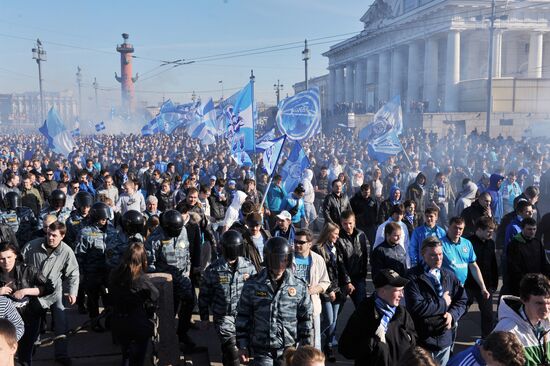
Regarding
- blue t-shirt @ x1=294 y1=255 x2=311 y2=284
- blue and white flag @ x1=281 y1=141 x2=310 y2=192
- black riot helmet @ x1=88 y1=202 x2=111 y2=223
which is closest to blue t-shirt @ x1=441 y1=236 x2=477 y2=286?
→ blue t-shirt @ x1=294 y1=255 x2=311 y2=284

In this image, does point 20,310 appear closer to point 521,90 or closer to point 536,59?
point 521,90

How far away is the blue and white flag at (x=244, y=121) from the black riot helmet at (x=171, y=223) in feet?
25.6

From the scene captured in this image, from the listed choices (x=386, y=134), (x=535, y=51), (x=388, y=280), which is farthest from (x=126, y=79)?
(x=388, y=280)

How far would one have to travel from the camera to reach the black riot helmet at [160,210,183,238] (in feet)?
18.8

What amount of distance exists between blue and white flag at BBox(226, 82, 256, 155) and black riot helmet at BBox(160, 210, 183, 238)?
25.6 feet

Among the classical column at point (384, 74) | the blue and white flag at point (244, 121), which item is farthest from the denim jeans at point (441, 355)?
the classical column at point (384, 74)

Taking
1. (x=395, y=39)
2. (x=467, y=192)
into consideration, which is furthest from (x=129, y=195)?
(x=395, y=39)

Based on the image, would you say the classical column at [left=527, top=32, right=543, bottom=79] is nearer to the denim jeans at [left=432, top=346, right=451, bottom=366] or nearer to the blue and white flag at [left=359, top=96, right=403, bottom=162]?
the blue and white flag at [left=359, top=96, right=403, bottom=162]

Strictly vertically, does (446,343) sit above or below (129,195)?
below

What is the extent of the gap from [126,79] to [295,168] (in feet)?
223

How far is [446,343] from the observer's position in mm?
4516

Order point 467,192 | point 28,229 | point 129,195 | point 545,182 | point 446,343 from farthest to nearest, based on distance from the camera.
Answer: point 545,182
point 467,192
point 129,195
point 28,229
point 446,343

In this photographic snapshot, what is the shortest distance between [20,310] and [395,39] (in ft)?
183

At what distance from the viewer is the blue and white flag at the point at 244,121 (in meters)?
13.7
